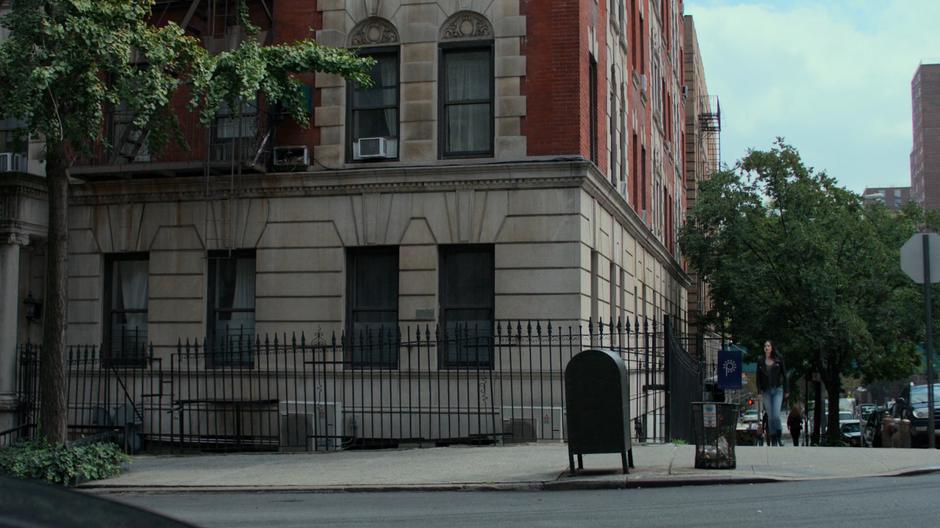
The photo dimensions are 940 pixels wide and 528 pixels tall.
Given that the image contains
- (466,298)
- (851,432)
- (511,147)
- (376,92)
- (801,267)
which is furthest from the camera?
(851,432)

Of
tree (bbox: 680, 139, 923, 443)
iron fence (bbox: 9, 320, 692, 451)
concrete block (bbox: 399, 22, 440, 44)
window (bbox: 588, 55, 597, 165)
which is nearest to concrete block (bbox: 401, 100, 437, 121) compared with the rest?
concrete block (bbox: 399, 22, 440, 44)

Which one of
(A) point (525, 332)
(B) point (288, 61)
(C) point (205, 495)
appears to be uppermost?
(B) point (288, 61)

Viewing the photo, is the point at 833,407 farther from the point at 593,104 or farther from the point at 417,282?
the point at 417,282

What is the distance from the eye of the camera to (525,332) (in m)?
17.8

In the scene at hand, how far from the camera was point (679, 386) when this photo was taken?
1702 cm

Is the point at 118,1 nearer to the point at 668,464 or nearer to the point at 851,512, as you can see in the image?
the point at 668,464

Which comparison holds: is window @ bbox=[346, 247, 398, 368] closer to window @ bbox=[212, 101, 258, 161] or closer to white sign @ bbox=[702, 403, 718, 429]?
window @ bbox=[212, 101, 258, 161]

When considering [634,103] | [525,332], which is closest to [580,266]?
[525,332]

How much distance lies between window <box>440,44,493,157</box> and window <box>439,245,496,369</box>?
175 centimetres

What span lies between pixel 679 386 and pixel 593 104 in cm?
625

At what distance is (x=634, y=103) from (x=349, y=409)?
516 inches

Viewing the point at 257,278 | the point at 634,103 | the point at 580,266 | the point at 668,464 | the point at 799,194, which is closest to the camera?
the point at 668,464

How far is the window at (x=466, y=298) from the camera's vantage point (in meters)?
18.0

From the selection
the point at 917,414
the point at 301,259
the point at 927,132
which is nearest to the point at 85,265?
the point at 301,259
